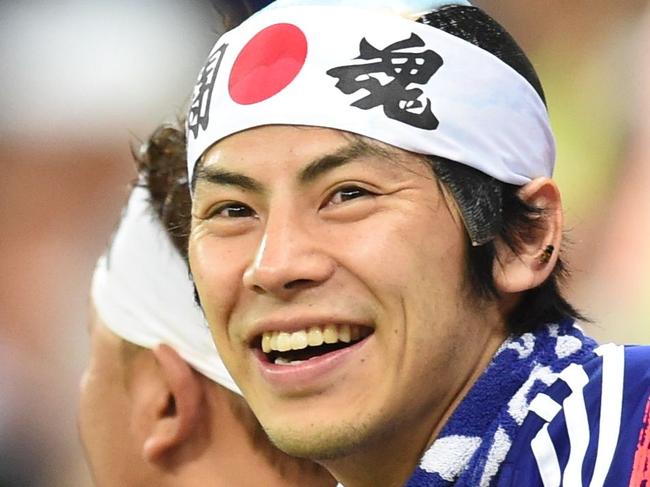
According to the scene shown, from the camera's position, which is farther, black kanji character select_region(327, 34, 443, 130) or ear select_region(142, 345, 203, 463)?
ear select_region(142, 345, 203, 463)

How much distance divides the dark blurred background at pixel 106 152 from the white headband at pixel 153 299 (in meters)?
0.27

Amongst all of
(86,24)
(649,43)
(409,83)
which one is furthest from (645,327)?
(86,24)

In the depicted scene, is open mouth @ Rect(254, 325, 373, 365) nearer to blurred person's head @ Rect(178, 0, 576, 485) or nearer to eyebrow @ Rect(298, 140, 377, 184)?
Result: blurred person's head @ Rect(178, 0, 576, 485)

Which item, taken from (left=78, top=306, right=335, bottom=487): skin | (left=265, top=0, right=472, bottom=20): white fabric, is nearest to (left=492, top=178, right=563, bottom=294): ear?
(left=265, top=0, right=472, bottom=20): white fabric

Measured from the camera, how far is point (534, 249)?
1.53 m

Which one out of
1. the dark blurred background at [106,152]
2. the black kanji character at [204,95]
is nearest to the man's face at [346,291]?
the black kanji character at [204,95]

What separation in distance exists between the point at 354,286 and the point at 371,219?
0.08 metres

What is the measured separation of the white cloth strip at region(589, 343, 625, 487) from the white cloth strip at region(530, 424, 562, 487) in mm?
48

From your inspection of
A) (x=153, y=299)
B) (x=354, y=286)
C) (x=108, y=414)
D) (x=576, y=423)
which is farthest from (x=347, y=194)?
(x=108, y=414)

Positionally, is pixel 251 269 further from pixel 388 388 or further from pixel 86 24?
pixel 86 24

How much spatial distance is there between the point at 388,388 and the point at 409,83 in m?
0.36

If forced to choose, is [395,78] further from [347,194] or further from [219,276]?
[219,276]

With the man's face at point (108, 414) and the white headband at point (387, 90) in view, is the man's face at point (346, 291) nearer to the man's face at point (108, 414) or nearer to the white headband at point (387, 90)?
the white headband at point (387, 90)

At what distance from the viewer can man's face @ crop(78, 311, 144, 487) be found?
1961 mm
